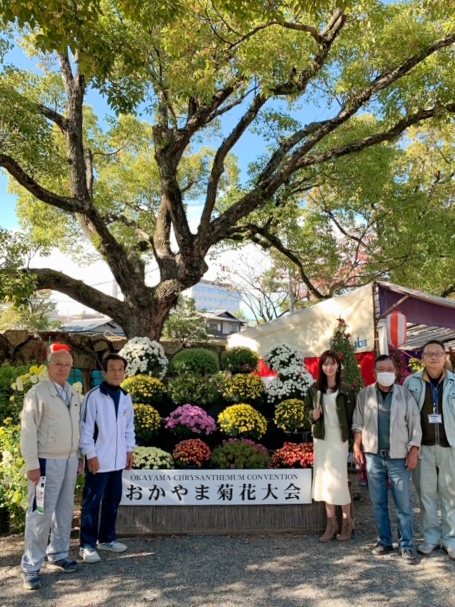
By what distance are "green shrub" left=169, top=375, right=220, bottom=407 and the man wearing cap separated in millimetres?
1938

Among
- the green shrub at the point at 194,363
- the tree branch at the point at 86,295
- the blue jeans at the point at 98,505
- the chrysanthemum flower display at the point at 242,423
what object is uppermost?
the tree branch at the point at 86,295

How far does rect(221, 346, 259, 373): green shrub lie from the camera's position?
21.0ft

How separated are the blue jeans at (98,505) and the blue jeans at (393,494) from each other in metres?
2.05

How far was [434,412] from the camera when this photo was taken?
405cm

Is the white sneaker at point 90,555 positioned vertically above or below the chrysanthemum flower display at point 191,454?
below

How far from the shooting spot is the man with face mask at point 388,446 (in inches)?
155

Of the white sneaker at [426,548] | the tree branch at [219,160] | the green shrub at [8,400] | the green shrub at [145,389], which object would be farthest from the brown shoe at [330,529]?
the tree branch at [219,160]

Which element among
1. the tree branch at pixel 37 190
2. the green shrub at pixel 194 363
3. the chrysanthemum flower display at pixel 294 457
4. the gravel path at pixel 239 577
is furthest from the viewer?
the tree branch at pixel 37 190

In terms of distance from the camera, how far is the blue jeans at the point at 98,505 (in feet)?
12.8

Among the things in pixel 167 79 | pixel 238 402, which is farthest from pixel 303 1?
pixel 238 402

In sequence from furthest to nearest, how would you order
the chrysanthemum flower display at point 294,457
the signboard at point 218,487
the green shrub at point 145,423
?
the green shrub at point 145,423
the chrysanthemum flower display at point 294,457
the signboard at point 218,487

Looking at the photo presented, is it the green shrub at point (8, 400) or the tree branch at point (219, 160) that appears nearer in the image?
the green shrub at point (8, 400)

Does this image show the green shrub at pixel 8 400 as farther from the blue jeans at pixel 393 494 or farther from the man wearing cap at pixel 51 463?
the blue jeans at pixel 393 494

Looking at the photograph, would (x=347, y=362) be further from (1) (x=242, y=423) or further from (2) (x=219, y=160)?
(2) (x=219, y=160)
